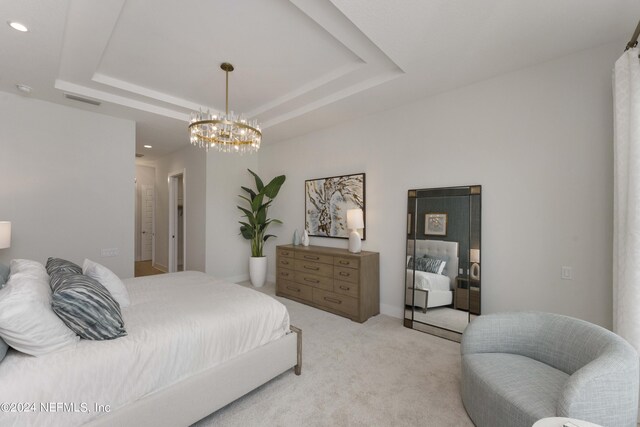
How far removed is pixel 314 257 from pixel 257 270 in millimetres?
1512

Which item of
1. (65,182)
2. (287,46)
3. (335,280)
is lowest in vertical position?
(335,280)

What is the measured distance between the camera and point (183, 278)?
9.62 feet

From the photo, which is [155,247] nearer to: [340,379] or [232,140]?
[232,140]

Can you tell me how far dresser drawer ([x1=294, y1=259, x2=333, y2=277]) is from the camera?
12.3 ft

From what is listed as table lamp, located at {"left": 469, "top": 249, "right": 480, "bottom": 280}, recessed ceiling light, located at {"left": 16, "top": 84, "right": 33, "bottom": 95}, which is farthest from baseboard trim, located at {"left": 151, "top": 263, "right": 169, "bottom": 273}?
table lamp, located at {"left": 469, "top": 249, "right": 480, "bottom": 280}

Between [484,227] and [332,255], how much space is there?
1776 mm

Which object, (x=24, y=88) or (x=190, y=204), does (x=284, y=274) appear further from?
(x=24, y=88)

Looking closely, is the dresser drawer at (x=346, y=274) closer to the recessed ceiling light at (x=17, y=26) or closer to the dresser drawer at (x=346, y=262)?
the dresser drawer at (x=346, y=262)

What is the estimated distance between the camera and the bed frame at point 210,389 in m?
1.44

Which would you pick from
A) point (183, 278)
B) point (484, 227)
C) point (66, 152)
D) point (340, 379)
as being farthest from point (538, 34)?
point (66, 152)

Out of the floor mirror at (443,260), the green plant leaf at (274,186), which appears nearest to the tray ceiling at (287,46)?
the floor mirror at (443,260)

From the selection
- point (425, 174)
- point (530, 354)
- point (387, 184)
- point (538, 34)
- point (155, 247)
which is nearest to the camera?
point (530, 354)

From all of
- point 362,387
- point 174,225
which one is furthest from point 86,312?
point 174,225

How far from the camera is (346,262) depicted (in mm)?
3533
